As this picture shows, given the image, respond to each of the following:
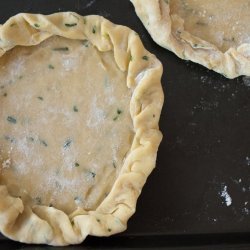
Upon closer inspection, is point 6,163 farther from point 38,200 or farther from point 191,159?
point 191,159

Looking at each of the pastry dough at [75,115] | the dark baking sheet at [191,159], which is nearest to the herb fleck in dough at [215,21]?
the dark baking sheet at [191,159]

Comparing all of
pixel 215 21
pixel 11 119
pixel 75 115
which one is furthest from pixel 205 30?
pixel 11 119

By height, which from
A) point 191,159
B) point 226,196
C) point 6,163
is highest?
point 6,163

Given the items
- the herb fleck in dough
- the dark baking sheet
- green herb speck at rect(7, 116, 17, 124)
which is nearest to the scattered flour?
green herb speck at rect(7, 116, 17, 124)

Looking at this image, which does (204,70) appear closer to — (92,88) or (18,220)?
(92,88)

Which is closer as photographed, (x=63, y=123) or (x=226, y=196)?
(x=63, y=123)

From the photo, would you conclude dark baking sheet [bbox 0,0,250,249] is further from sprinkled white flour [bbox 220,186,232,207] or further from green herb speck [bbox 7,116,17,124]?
green herb speck [bbox 7,116,17,124]

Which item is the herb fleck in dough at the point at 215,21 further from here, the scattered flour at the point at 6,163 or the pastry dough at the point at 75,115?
the scattered flour at the point at 6,163
